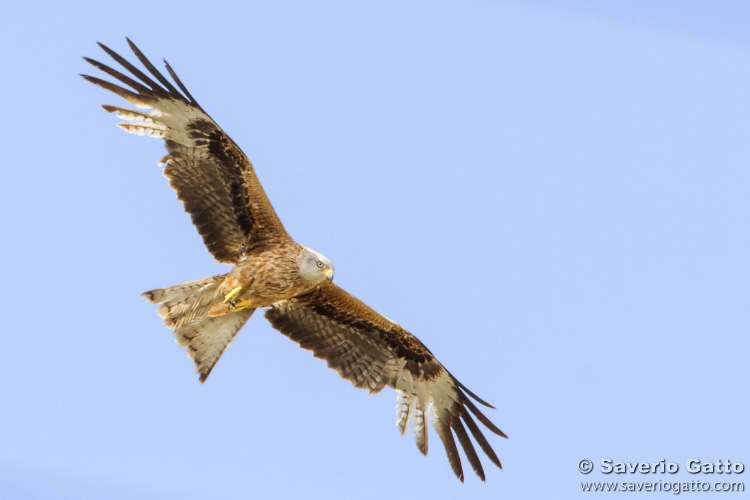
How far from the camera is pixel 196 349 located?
12539 millimetres

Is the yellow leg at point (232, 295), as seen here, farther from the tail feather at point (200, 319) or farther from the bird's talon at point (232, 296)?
the tail feather at point (200, 319)

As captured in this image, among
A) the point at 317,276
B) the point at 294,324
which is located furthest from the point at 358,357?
→ the point at 317,276

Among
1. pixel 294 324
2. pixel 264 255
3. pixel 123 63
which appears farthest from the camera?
pixel 294 324

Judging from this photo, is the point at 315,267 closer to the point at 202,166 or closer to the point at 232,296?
the point at 232,296

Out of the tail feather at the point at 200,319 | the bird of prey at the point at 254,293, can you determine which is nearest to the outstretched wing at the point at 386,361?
the bird of prey at the point at 254,293

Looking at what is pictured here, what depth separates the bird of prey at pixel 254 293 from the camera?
11805 millimetres

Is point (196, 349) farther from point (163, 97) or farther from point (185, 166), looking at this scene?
point (163, 97)

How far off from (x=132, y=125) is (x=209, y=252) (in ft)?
5.86

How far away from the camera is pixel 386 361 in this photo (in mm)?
13484

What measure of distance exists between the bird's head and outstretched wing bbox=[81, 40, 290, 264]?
1.58 feet

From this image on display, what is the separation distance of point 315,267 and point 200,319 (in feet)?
5.23

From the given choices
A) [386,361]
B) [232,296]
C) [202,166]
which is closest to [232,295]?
[232,296]

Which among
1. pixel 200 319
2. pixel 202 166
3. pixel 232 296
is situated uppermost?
pixel 202 166

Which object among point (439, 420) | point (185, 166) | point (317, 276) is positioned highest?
point (185, 166)
